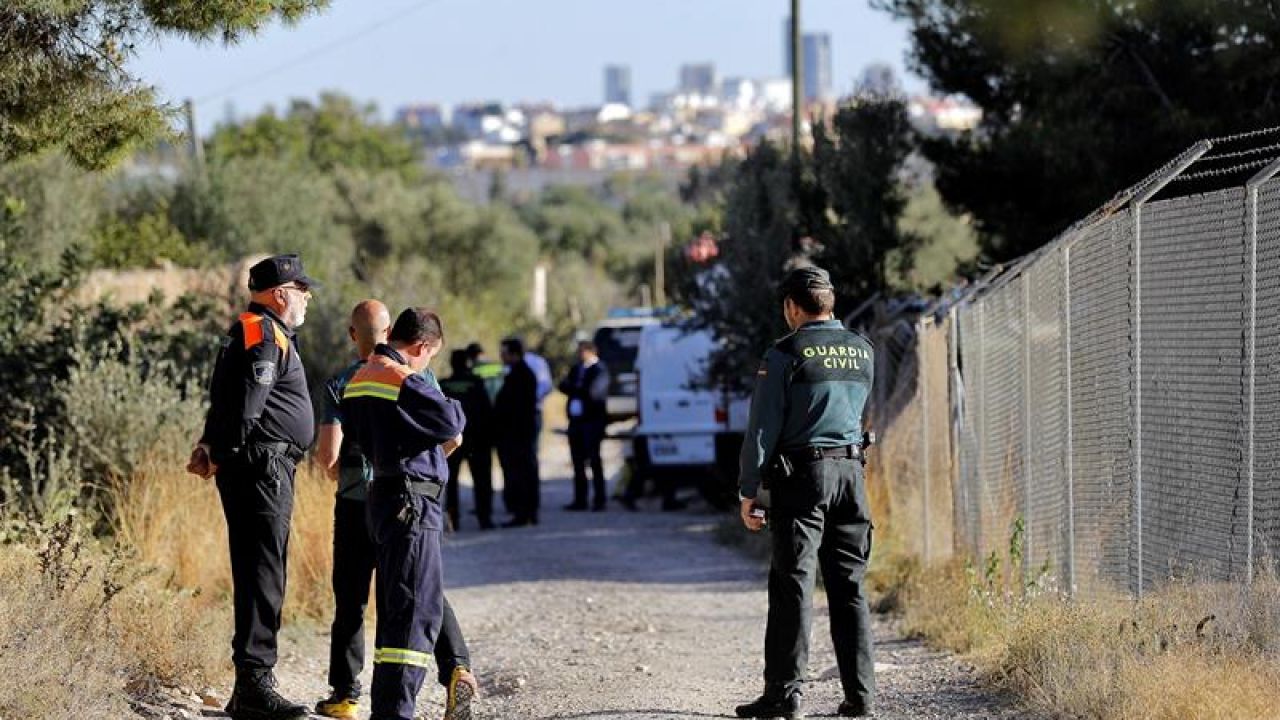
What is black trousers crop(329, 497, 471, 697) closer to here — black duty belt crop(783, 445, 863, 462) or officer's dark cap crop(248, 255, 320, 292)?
officer's dark cap crop(248, 255, 320, 292)

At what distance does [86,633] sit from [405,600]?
1.69m

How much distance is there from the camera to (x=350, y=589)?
9.12 meters

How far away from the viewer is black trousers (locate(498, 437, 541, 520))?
20.1 metres

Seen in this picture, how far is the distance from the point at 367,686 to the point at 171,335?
7347mm

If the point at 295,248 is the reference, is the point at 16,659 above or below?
below

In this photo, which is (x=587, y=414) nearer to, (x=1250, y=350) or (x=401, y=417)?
(x=401, y=417)

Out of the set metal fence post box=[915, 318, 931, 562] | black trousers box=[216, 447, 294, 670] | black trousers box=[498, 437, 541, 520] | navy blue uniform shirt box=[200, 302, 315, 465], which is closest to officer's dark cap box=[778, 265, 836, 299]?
navy blue uniform shirt box=[200, 302, 315, 465]

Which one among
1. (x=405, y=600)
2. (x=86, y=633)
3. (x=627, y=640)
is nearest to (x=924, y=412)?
(x=627, y=640)

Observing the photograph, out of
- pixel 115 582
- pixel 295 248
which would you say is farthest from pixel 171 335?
pixel 295 248

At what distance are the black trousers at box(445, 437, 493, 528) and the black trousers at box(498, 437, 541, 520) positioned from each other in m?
0.20

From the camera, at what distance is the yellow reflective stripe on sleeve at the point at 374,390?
26.7ft

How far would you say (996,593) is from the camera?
35.5 ft

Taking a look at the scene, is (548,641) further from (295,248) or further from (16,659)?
(295,248)

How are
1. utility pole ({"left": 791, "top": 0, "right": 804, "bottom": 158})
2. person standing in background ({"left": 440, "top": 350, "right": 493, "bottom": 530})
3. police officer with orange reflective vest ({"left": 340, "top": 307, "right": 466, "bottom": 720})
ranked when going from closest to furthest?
police officer with orange reflective vest ({"left": 340, "top": 307, "right": 466, "bottom": 720}) → person standing in background ({"left": 440, "top": 350, "right": 493, "bottom": 530}) → utility pole ({"left": 791, "top": 0, "right": 804, "bottom": 158})
